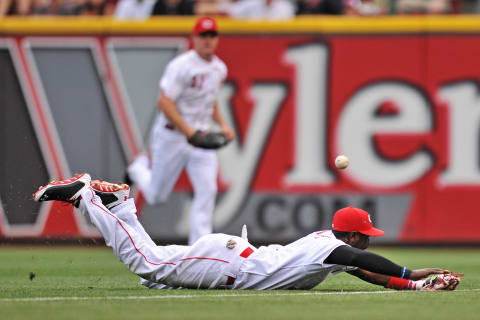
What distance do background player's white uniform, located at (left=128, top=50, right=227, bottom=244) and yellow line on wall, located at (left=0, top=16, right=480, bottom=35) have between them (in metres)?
2.50

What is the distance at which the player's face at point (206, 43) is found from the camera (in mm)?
10672

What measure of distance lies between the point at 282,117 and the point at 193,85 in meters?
2.71

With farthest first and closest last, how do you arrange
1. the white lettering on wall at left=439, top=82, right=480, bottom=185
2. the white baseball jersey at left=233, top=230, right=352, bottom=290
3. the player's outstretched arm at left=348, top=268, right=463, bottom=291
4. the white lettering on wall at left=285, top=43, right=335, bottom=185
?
1. the white lettering on wall at left=285, top=43, right=335, bottom=185
2. the white lettering on wall at left=439, top=82, right=480, bottom=185
3. the player's outstretched arm at left=348, top=268, right=463, bottom=291
4. the white baseball jersey at left=233, top=230, right=352, bottom=290

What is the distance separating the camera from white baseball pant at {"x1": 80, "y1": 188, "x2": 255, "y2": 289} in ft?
23.9

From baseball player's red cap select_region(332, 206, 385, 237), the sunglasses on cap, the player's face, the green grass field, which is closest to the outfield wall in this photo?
the player's face

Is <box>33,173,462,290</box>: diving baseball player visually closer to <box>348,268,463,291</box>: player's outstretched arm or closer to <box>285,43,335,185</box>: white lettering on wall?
<box>348,268,463,291</box>: player's outstretched arm

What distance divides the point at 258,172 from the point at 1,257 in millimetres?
3408

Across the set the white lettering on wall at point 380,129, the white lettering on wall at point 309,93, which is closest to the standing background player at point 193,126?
the white lettering on wall at point 309,93

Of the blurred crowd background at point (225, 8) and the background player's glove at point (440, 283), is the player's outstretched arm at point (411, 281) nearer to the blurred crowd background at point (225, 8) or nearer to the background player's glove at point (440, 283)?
the background player's glove at point (440, 283)

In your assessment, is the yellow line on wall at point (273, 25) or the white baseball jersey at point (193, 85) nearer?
the white baseball jersey at point (193, 85)

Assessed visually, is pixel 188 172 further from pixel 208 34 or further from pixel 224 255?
pixel 224 255

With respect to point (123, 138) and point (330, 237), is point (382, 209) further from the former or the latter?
point (330, 237)

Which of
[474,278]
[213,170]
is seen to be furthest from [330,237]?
[213,170]

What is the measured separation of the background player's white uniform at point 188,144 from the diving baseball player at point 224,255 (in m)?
3.13
